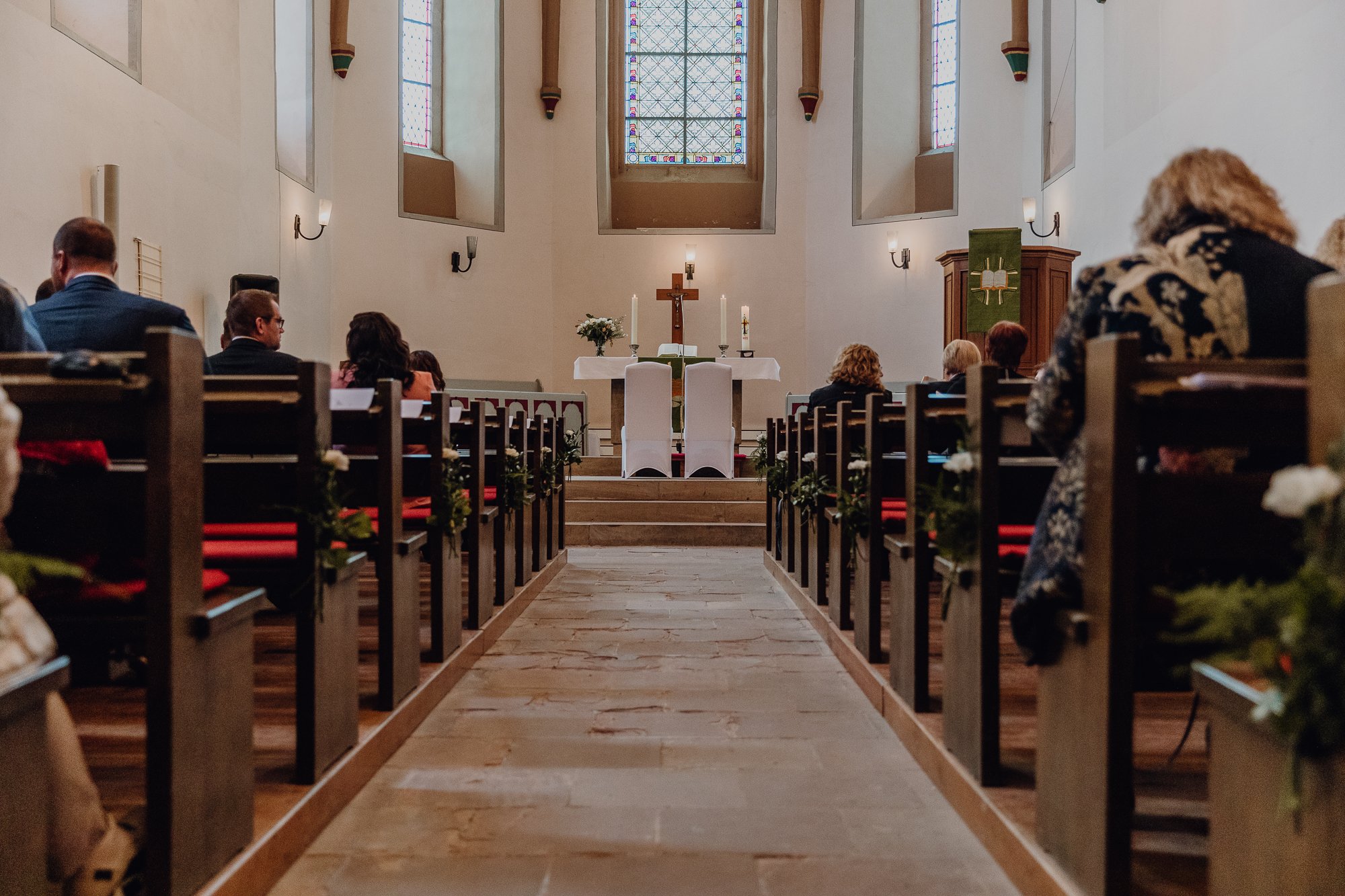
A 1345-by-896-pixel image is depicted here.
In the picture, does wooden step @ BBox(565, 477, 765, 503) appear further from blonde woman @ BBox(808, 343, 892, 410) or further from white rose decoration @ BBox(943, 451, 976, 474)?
white rose decoration @ BBox(943, 451, 976, 474)

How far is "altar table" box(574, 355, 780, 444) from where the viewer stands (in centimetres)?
876

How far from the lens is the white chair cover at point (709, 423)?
303 inches

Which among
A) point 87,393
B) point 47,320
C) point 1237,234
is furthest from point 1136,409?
point 47,320

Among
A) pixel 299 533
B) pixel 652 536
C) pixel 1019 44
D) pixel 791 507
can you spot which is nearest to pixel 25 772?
pixel 299 533

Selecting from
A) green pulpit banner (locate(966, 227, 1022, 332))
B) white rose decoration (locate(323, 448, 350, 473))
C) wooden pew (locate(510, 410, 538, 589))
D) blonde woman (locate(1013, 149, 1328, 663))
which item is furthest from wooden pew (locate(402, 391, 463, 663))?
green pulpit banner (locate(966, 227, 1022, 332))

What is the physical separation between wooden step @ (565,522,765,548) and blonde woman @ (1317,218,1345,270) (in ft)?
15.3

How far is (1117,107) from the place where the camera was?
7.59m

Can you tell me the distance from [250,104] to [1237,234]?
7.90m

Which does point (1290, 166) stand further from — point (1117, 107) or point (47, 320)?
point (47, 320)

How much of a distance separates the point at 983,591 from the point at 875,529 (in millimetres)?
984

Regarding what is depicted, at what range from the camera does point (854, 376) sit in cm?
479

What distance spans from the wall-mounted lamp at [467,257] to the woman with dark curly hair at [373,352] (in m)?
6.95

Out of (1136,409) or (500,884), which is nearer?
(1136,409)

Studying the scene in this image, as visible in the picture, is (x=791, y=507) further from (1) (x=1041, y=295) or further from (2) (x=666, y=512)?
(1) (x=1041, y=295)
